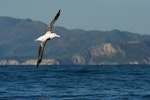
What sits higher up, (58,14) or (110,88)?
(58,14)

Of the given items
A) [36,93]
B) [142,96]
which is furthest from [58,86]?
[142,96]

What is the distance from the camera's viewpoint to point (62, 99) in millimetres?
43719

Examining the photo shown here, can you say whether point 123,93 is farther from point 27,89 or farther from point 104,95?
point 27,89

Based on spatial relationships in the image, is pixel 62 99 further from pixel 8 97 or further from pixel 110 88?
pixel 110 88

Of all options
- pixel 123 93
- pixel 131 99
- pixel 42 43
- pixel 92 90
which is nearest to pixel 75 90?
pixel 92 90

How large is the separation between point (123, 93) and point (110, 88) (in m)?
5.19

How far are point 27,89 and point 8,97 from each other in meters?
6.73

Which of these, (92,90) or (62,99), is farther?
(92,90)

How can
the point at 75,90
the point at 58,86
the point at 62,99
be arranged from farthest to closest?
the point at 58,86
the point at 75,90
the point at 62,99

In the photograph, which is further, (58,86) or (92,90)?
(58,86)

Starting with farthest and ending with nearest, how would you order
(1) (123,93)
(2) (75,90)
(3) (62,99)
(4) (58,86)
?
(4) (58,86) → (2) (75,90) → (1) (123,93) → (3) (62,99)

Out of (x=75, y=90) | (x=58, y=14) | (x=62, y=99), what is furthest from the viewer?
(x=75, y=90)

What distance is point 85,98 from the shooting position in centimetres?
4422

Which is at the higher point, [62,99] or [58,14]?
[58,14]
